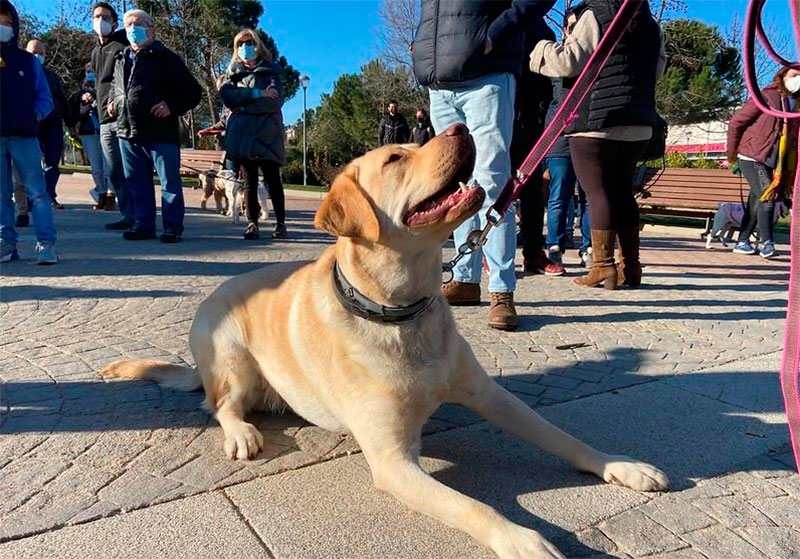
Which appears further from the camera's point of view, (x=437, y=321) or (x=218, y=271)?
(x=218, y=271)

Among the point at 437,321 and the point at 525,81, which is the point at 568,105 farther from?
the point at 525,81

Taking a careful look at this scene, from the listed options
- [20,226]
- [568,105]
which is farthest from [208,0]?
[568,105]

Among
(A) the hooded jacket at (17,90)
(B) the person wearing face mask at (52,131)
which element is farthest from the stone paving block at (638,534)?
(B) the person wearing face mask at (52,131)

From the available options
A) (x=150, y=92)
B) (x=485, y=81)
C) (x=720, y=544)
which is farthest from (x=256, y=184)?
(x=720, y=544)

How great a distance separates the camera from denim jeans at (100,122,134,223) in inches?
332

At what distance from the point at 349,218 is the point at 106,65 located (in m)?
7.37

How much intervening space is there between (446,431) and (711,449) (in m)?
1.09

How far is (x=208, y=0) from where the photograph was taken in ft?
Answer: 120

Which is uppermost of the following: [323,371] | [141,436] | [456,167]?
[456,167]

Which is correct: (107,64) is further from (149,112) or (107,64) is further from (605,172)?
(605,172)

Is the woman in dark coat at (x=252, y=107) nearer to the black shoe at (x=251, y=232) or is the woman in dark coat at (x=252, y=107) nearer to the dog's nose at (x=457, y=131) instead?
the black shoe at (x=251, y=232)

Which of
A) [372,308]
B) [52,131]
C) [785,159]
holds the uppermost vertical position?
[52,131]

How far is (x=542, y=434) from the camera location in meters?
2.24

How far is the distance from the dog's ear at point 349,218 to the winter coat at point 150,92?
580cm
